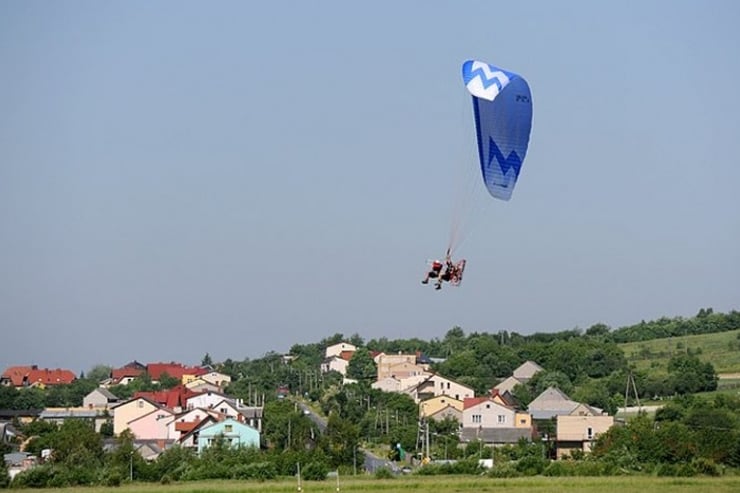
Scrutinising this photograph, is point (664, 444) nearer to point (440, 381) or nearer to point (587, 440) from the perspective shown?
point (587, 440)

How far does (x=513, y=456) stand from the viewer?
157 feet

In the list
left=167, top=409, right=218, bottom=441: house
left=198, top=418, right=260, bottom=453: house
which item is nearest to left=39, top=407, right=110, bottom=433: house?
left=167, top=409, right=218, bottom=441: house

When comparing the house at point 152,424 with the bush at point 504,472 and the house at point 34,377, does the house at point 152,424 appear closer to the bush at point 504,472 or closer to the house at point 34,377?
the bush at point 504,472

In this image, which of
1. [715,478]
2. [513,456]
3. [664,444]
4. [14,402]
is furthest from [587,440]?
[14,402]

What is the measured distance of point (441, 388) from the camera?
8425 centimetres

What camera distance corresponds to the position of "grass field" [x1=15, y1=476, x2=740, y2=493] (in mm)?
33750

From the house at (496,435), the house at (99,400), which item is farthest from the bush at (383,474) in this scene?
the house at (99,400)

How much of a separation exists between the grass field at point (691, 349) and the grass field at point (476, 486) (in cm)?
5121

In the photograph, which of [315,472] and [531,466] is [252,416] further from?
[531,466]

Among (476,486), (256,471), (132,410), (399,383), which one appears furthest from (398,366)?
(476,486)

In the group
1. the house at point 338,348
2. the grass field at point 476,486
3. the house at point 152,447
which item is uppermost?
the house at point 338,348

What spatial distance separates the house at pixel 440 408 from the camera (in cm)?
6875

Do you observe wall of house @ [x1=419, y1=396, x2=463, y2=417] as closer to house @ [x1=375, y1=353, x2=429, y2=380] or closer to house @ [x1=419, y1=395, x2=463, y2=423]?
house @ [x1=419, y1=395, x2=463, y2=423]

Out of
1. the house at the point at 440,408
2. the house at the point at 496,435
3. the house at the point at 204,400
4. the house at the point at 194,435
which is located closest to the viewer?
the house at the point at 194,435
